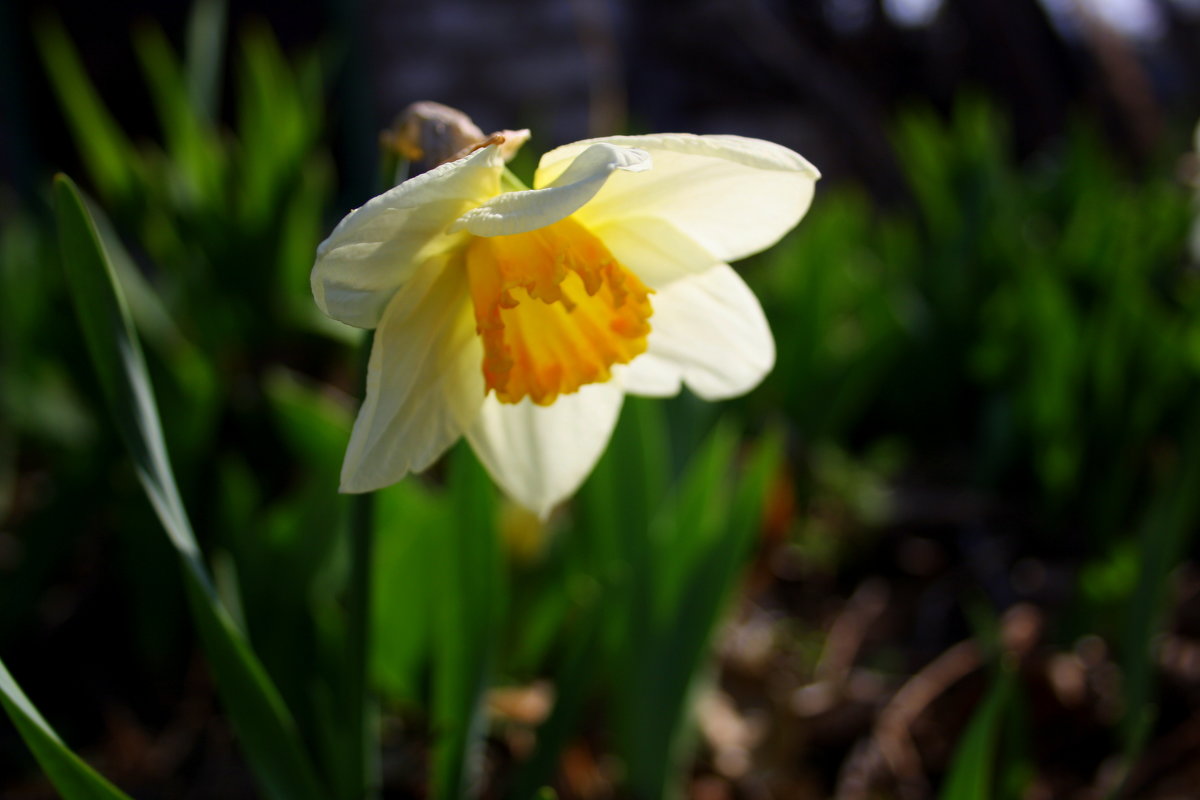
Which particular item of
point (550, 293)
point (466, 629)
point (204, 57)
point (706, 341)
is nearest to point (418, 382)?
point (550, 293)

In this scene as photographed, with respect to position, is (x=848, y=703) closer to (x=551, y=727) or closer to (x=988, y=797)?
(x=988, y=797)

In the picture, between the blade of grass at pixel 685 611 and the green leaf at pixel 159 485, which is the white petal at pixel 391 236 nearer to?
the green leaf at pixel 159 485

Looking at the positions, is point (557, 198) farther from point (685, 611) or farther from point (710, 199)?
point (685, 611)

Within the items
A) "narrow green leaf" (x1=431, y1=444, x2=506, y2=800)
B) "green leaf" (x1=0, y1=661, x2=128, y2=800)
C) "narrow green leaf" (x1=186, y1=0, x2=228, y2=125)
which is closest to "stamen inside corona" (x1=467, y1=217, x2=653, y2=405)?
"narrow green leaf" (x1=431, y1=444, x2=506, y2=800)

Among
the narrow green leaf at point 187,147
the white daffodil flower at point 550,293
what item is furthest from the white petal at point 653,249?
the narrow green leaf at point 187,147

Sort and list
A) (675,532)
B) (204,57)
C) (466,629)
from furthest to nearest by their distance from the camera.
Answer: (204,57), (675,532), (466,629)

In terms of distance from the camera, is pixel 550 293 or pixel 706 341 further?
Answer: pixel 706 341

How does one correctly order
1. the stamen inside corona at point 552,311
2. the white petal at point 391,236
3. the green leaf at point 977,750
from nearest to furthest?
the white petal at point 391,236, the stamen inside corona at point 552,311, the green leaf at point 977,750
